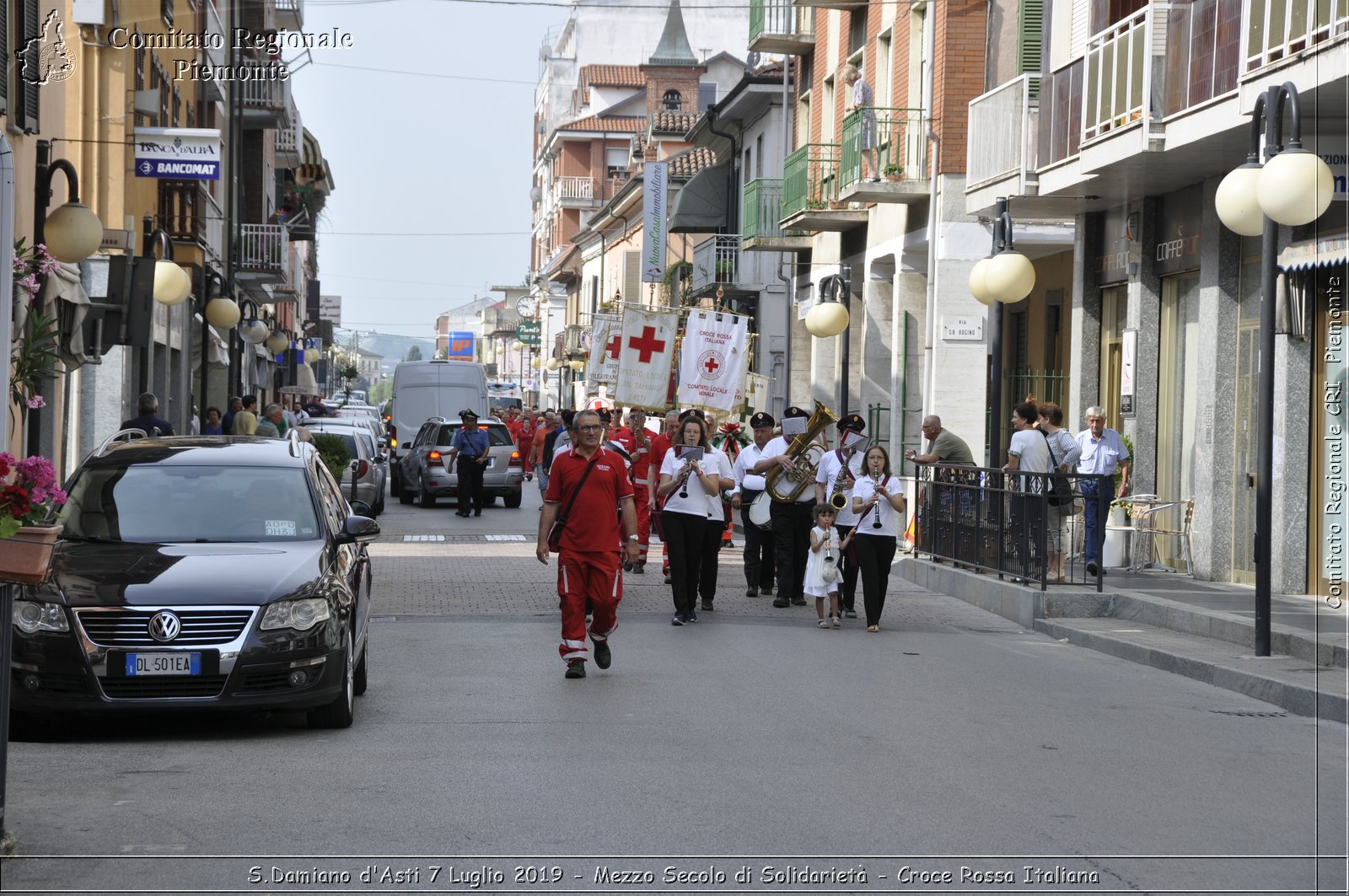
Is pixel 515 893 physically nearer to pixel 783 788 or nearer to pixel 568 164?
pixel 783 788

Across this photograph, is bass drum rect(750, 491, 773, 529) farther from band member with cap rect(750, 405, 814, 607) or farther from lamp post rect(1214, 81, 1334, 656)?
lamp post rect(1214, 81, 1334, 656)

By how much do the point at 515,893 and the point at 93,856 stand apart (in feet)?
5.29

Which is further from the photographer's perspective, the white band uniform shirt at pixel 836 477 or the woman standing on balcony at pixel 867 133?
the woman standing on balcony at pixel 867 133

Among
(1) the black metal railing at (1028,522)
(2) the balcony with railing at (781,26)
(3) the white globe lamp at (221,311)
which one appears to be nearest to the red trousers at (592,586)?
(1) the black metal railing at (1028,522)

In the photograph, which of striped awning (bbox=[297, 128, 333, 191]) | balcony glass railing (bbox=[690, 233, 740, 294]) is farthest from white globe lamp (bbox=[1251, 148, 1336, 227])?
striped awning (bbox=[297, 128, 333, 191])

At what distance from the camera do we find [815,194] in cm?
3206

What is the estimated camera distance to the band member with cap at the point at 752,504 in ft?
56.8

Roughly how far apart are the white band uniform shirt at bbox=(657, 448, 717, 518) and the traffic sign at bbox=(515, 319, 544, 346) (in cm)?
8860

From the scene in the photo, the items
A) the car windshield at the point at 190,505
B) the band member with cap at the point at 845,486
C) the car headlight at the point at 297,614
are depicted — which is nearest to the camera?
the car headlight at the point at 297,614

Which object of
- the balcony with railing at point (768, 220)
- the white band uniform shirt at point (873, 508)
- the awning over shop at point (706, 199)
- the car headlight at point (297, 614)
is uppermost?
the awning over shop at point (706, 199)

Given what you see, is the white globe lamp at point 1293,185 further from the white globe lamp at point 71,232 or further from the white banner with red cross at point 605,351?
the white banner with red cross at point 605,351

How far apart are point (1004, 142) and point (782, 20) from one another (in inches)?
564

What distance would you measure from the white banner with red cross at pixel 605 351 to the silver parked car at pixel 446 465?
7098 mm

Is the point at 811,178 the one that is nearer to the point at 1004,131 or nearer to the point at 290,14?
the point at 1004,131
